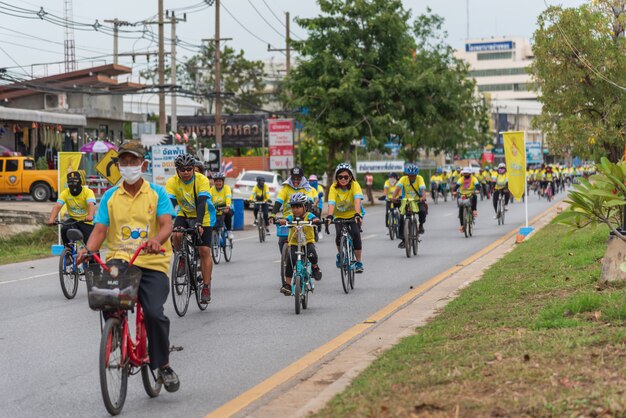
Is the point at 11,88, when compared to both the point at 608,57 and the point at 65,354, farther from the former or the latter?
the point at 65,354

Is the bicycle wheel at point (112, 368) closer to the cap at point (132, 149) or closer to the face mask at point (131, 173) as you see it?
the face mask at point (131, 173)

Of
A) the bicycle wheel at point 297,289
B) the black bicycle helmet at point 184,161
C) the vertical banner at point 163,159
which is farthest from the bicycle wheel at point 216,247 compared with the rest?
the vertical banner at point 163,159

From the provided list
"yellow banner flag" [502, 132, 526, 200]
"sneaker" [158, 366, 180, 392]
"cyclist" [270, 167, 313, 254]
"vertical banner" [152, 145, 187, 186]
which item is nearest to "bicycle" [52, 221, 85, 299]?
"cyclist" [270, 167, 313, 254]

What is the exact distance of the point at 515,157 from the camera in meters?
25.4

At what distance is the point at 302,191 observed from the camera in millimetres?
15156

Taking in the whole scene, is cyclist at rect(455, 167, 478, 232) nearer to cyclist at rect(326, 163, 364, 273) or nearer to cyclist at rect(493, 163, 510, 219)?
cyclist at rect(493, 163, 510, 219)

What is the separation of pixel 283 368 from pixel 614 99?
26802 mm

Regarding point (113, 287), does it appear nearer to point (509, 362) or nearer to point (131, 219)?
point (131, 219)

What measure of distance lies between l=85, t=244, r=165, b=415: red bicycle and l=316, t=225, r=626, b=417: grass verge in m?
1.51

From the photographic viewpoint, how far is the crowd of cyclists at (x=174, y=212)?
25.1 feet

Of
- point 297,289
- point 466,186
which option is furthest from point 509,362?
point 466,186

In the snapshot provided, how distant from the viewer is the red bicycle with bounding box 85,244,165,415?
714 cm

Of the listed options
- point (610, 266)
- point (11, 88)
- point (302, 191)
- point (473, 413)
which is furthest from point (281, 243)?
point (11, 88)

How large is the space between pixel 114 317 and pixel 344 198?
854 cm
